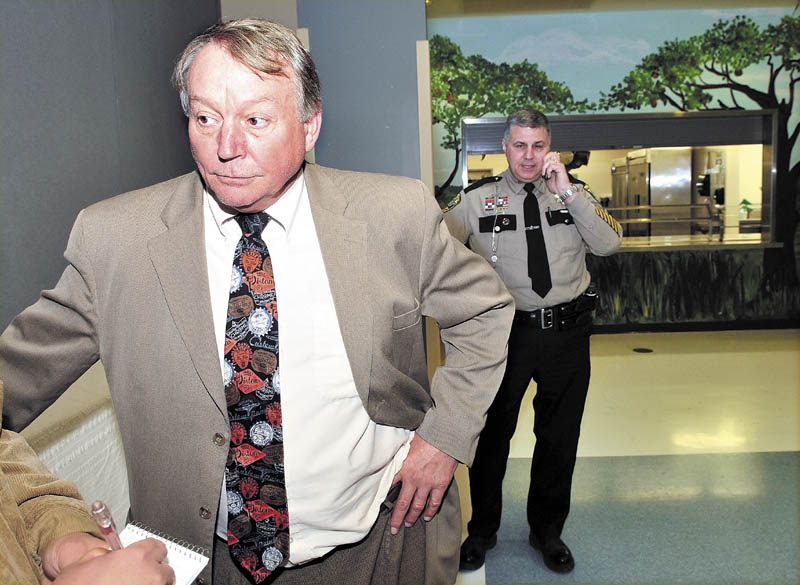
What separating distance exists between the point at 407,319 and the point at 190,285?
0.43 metres

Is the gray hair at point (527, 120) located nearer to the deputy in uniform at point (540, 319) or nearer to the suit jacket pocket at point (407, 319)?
the deputy in uniform at point (540, 319)

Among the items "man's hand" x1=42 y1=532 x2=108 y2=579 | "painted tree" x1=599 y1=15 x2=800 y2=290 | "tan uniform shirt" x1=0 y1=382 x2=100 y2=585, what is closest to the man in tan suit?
"tan uniform shirt" x1=0 y1=382 x2=100 y2=585

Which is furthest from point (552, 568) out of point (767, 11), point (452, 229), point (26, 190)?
A: point (767, 11)

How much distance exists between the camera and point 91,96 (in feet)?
8.21

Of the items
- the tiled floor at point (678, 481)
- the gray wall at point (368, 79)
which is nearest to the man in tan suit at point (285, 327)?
the tiled floor at point (678, 481)

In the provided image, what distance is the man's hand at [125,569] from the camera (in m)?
0.83

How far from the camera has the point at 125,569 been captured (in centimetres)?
83

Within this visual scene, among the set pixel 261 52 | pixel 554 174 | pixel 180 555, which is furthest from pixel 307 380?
pixel 554 174

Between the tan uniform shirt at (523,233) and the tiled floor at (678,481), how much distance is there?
1.19 metres

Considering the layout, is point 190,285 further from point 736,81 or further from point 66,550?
point 736,81

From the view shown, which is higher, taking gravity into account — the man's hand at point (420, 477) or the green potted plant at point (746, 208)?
the green potted plant at point (746, 208)

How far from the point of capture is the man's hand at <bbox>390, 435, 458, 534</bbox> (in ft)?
4.76

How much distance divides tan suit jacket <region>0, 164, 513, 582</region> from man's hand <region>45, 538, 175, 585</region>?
0.37 meters

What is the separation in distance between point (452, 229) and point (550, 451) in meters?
1.16
